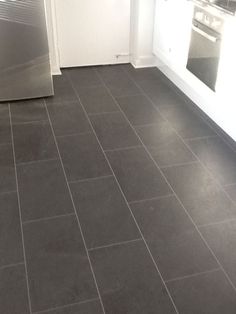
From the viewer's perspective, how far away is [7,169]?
233 centimetres

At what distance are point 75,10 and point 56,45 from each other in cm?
35

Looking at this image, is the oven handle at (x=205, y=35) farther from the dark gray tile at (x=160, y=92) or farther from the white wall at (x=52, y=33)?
the white wall at (x=52, y=33)

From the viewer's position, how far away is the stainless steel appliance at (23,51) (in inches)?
109

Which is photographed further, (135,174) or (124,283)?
(135,174)

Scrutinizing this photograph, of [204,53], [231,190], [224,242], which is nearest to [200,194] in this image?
[231,190]

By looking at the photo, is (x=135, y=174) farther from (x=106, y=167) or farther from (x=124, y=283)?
(x=124, y=283)

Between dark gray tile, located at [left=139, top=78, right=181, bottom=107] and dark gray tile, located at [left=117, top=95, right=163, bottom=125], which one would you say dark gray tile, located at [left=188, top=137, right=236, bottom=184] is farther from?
dark gray tile, located at [left=139, top=78, right=181, bottom=107]

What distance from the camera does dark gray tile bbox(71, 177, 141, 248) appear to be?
6.20 feet

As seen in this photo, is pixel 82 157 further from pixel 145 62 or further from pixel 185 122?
pixel 145 62

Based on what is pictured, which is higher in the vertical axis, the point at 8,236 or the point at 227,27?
the point at 227,27

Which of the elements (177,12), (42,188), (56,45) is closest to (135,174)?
(42,188)

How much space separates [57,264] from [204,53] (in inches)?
67.4

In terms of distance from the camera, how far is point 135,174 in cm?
232

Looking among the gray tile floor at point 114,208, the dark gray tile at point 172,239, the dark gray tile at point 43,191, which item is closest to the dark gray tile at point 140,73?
the gray tile floor at point 114,208
